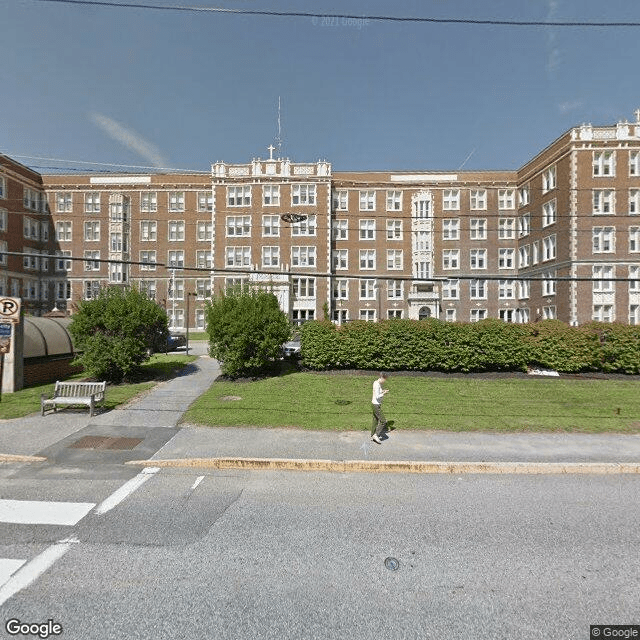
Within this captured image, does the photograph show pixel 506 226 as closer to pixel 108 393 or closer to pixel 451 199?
pixel 451 199

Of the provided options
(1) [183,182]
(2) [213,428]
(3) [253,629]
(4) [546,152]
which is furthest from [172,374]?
(4) [546,152]

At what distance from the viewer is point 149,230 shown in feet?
151

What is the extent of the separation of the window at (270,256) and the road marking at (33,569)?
38.0m

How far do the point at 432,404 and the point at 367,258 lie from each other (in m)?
34.8

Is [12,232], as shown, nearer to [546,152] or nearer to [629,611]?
[629,611]

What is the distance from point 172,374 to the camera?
15469 mm

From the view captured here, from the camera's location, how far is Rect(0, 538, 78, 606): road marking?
11.1 feet

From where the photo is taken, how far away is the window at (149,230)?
151ft

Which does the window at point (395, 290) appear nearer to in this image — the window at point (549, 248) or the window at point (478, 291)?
the window at point (478, 291)

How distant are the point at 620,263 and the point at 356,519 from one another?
41.0 m

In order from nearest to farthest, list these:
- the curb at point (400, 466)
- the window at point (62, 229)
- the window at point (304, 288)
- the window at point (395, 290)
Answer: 1. the curb at point (400, 466)
2. the window at point (304, 288)
3. the window at point (395, 290)
4. the window at point (62, 229)

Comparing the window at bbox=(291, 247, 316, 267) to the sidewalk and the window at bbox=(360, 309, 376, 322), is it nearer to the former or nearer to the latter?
the window at bbox=(360, 309, 376, 322)

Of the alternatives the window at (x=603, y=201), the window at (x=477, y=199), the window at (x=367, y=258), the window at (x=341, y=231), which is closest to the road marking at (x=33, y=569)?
the window at (x=367, y=258)

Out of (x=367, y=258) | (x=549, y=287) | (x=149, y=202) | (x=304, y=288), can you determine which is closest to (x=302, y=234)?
(x=304, y=288)
